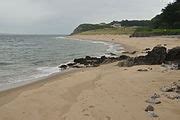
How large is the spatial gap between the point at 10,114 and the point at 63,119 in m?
1.95

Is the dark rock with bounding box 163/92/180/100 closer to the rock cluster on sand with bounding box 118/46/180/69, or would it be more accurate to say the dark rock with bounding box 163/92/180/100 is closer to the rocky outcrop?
the rock cluster on sand with bounding box 118/46/180/69

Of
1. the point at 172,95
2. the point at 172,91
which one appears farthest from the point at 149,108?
the point at 172,91

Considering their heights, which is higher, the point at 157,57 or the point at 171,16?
the point at 171,16

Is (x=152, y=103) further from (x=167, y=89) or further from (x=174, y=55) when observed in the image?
(x=174, y=55)

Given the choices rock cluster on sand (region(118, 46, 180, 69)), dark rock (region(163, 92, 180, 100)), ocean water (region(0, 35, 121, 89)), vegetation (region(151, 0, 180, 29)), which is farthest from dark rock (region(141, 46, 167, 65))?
vegetation (region(151, 0, 180, 29))

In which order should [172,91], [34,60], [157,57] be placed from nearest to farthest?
[172,91] → [157,57] → [34,60]

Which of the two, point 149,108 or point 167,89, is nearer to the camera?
point 149,108

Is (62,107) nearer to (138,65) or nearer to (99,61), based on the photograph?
(138,65)

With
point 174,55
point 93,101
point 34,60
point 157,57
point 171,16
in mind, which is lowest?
point 34,60

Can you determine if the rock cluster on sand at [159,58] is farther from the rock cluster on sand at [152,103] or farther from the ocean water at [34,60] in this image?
the rock cluster on sand at [152,103]

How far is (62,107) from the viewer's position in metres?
11.7

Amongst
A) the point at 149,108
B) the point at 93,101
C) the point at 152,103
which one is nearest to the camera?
the point at 149,108

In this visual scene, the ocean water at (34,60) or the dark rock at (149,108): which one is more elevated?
the dark rock at (149,108)

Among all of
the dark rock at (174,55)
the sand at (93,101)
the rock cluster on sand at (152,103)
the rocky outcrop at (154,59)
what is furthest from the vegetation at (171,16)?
the rock cluster on sand at (152,103)
